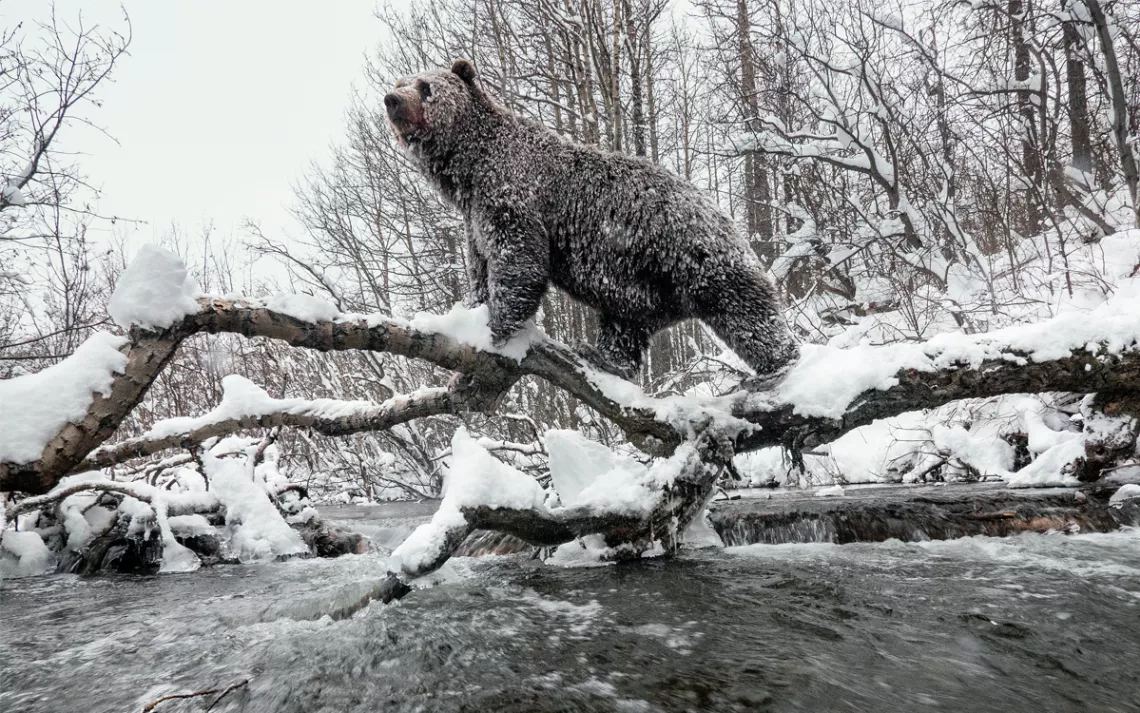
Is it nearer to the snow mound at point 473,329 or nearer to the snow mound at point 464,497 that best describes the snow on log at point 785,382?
the snow mound at point 473,329

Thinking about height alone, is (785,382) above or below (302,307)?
below

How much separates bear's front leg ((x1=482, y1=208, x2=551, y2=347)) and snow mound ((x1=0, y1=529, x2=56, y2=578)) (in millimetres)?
3805

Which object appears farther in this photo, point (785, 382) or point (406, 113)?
point (406, 113)

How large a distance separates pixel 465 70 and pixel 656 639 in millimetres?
2994

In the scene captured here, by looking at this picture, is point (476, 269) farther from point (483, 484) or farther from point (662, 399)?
point (483, 484)

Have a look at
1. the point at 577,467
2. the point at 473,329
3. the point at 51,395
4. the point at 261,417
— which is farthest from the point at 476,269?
the point at 51,395

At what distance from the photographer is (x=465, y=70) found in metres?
3.43

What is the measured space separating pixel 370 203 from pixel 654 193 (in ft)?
35.7

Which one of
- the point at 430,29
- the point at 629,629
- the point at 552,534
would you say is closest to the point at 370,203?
the point at 430,29

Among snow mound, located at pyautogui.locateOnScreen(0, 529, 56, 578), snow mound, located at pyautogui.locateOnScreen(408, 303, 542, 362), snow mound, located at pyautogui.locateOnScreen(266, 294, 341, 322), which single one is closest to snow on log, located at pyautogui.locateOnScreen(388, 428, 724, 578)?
snow mound, located at pyautogui.locateOnScreen(408, 303, 542, 362)

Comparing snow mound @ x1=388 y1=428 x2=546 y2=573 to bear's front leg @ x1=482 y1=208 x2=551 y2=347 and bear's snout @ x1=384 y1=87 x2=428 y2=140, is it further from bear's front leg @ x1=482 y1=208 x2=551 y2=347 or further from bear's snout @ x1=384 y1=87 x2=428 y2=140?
bear's snout @ x1=384 y1=87 x2=428 y2=140

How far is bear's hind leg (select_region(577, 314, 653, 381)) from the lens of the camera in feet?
11.1

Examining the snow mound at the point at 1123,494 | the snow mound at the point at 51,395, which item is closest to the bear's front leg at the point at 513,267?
the snow mound at the point at 51,395

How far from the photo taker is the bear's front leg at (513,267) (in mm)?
2939
